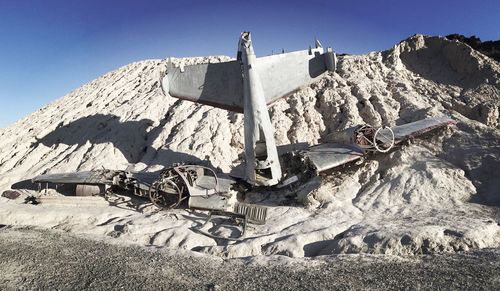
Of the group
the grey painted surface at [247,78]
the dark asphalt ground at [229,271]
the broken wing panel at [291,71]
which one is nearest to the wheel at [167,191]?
the grey painted surface at [247,78]

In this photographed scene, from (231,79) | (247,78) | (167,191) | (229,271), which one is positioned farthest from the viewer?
(231,79)

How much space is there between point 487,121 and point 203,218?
46.9 feet

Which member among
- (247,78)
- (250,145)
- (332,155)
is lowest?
(332,155)

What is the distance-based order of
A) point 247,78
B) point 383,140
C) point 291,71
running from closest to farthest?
point 383,140, point 247,78, point 291,71

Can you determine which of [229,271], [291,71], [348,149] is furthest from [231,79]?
[229,271]

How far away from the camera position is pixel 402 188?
503 inches

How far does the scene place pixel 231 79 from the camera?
54.3 ft

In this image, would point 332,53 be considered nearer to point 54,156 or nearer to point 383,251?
point 383,251

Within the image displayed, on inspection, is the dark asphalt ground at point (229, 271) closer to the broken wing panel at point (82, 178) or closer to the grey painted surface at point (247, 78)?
the broken wing panel at point (82, 178)

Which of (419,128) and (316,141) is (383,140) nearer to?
(419,128)

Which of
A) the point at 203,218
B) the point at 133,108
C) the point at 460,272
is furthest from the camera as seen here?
the point at 133,108

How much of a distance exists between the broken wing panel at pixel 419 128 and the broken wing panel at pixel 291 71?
4.58 metres

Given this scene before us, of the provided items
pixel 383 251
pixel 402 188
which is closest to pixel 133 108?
pixel 402 188

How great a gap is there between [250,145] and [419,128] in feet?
24.0
